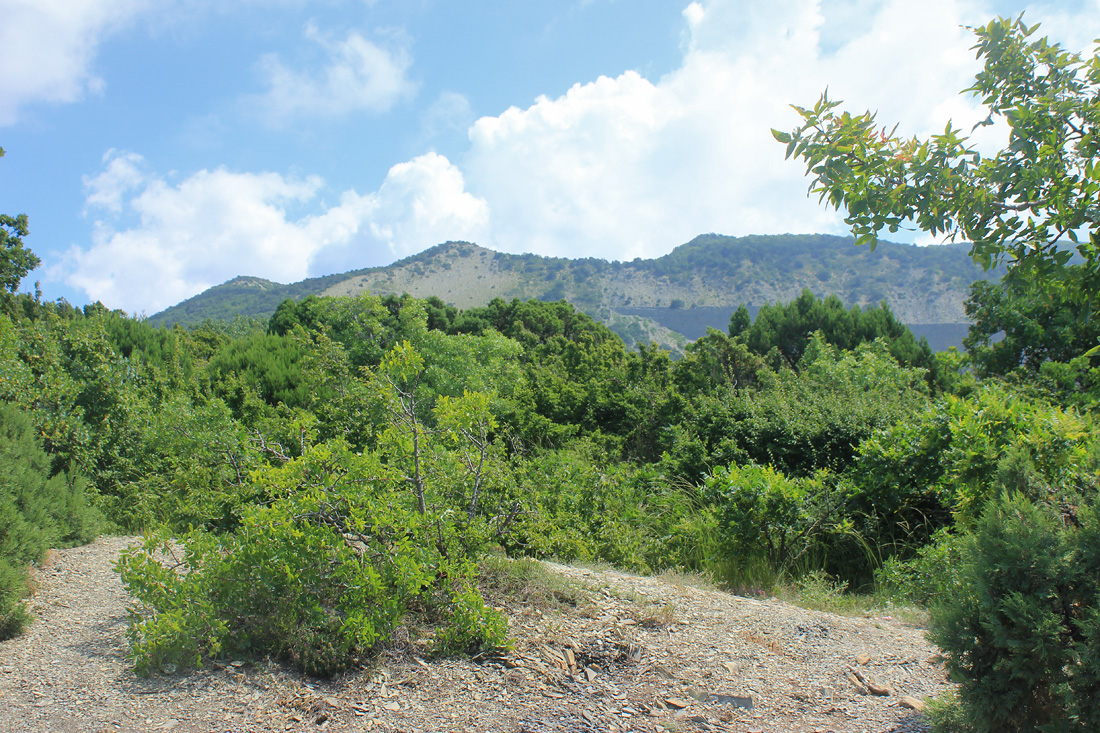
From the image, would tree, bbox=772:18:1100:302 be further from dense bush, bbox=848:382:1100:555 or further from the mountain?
the mountain

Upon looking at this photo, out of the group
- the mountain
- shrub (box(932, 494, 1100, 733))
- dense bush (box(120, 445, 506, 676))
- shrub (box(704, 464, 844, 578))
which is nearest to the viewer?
shrub (box(932, 494, 1100, 733))

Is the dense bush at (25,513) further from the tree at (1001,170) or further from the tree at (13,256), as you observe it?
the tree at (13,256)

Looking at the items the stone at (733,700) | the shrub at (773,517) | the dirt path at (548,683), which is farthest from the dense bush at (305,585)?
the shrub at (773,517)

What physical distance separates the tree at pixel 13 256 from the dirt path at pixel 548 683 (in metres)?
21.5

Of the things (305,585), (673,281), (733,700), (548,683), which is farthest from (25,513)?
(673,281)

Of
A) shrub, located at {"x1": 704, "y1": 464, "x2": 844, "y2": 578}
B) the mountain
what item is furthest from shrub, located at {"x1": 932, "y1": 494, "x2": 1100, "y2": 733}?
the mountain

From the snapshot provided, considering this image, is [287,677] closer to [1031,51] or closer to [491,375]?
[1031,51]

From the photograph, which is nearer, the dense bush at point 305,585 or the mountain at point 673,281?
the dense bush at point 305,585

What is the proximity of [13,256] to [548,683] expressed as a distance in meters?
24.6

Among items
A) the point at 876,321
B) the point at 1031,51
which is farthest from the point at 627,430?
the point at 876,321

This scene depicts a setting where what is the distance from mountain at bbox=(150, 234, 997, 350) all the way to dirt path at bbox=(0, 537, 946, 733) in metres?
64.1

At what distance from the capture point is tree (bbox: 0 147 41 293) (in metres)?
19.8

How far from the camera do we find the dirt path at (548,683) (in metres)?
2.73

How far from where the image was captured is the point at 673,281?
338ft
